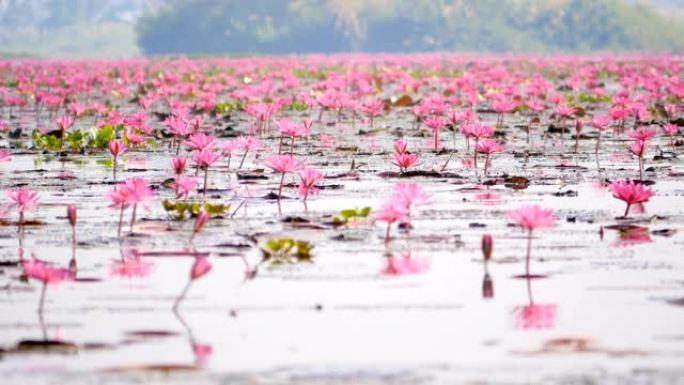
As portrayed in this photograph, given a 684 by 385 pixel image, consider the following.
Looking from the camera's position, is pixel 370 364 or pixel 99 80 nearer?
pixel 370 364

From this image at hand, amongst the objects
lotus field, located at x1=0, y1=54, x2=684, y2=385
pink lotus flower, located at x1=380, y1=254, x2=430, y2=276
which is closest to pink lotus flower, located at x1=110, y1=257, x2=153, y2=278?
lotus field, located at x1=0, y1=54, x2=684, y2=385

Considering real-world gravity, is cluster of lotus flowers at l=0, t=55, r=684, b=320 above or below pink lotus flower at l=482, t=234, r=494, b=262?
above

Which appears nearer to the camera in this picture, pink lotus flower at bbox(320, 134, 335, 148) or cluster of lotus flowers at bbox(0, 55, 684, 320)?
cluster of lotus flowers at bbox(0, 55, 684, 320)

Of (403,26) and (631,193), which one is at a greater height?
(403,26)

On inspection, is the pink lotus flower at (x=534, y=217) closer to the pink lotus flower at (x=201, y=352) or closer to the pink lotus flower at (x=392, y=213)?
the pink lotus flower at (x=392, y=213)

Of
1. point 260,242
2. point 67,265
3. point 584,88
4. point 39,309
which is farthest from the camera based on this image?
point 584,88

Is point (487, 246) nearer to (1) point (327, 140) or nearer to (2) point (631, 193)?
(2) point (631, 193)

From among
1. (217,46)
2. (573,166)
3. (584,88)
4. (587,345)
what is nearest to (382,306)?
(587,345)

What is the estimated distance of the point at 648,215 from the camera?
7.77 meters

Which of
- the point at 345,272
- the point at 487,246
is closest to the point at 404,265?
the point at 345,272

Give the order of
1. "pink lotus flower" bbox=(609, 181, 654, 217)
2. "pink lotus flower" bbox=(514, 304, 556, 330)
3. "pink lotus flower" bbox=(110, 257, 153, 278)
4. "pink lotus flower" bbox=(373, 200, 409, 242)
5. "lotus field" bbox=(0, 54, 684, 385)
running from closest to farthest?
"lotus field" bbox=(0, 54, 684, 385), "pink lotus flower" bbox=(514, 304, 556, 330), "pink lotus flower" bbox=(110, 257, 153, 278), "pink lotus flower" bbox=(373, 200, 409, 242), "pink lotus flower" bbox=(609, 181, 654, 217)

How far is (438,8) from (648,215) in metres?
72.5

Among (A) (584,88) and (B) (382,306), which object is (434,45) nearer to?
(A) (584,88)

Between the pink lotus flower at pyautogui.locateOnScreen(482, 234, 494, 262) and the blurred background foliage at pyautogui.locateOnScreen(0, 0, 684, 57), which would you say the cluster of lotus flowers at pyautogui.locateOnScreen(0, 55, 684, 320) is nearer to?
the pink lotus flower at pyautogui.locateOnScreen(482, 234, 494, 262)
